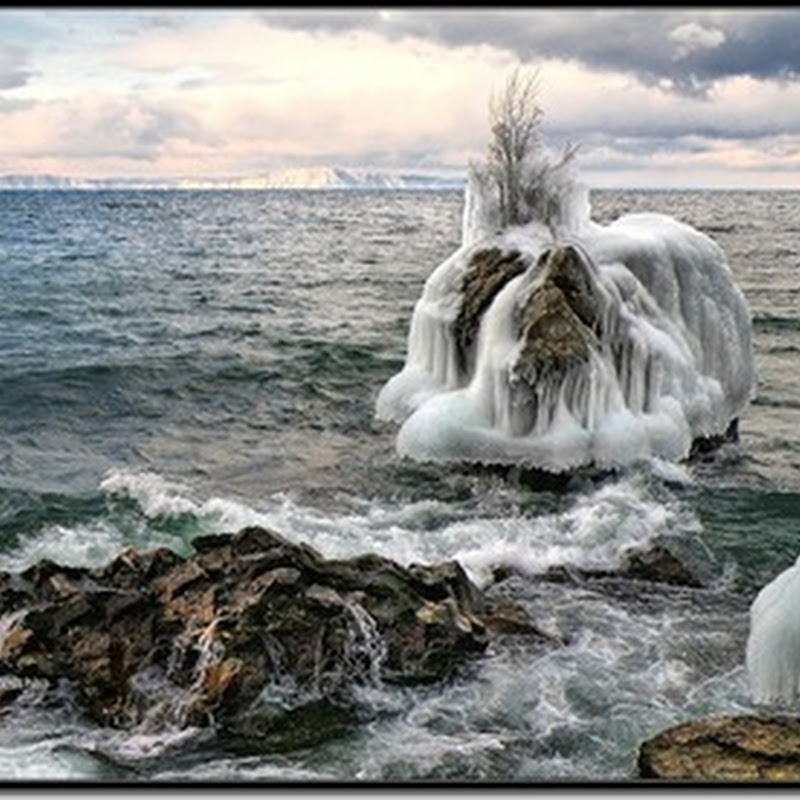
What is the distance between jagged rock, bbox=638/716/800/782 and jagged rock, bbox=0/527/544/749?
1959mm

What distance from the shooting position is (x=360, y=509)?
1345 centimetres

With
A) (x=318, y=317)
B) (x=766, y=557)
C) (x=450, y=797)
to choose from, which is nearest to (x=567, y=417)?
(x=766, y=557)

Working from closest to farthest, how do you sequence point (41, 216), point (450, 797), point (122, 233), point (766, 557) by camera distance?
point (450, 797) → point (766, 557) → point (122, 233) → point (41, 216)

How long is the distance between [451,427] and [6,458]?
17.7 ft

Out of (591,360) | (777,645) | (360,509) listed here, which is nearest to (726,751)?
(777,645)

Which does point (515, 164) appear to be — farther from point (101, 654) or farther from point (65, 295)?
point (65, 295)

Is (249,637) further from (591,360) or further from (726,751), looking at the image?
(591,360)

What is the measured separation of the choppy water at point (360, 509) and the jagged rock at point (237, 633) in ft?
0.84

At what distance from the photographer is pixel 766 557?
1212 centimetres

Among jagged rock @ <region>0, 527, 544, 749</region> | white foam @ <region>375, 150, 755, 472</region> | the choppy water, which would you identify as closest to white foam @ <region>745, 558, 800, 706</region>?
the choppy water

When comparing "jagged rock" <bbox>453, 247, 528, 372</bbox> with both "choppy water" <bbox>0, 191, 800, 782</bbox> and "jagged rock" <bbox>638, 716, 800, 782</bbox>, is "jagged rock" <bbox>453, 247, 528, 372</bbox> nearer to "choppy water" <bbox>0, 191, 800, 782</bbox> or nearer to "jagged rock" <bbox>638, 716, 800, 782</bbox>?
"choppy water" <bbox>0, 191, 800, 782</bbox>

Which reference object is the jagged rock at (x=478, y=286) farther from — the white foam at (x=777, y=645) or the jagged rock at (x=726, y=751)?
the jagged rock at (x=726, y=751)

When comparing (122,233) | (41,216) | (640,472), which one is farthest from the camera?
(41,216)

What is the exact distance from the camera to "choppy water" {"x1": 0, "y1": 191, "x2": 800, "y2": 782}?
26.1 feet
